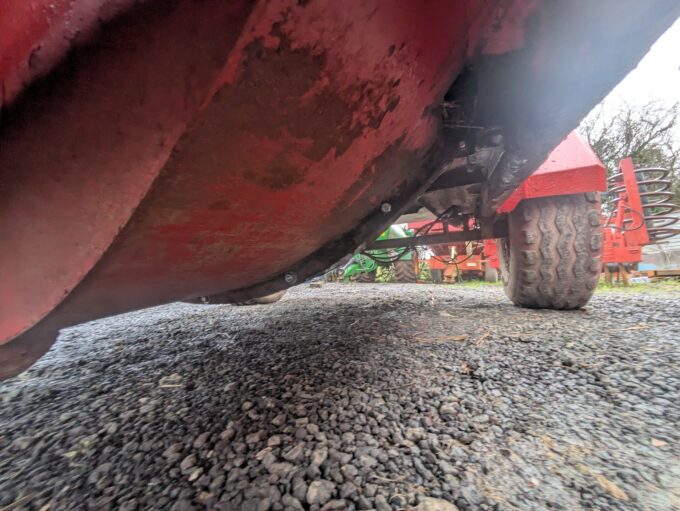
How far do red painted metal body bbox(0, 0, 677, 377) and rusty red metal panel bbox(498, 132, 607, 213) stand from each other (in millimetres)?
1053

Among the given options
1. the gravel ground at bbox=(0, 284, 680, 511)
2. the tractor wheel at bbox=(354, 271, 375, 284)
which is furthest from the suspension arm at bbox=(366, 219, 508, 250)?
the tractor wheel at bbox=(354, 271, 375, 284)

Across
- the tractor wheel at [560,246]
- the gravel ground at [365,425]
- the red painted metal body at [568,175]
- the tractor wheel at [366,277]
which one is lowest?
the gravel ground at [365,425]

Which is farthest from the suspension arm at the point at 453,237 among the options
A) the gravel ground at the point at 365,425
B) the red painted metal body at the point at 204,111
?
the red painted metal body at the point at 204,111

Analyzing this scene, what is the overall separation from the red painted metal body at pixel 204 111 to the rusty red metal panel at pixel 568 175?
105cm

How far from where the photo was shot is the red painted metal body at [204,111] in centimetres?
33

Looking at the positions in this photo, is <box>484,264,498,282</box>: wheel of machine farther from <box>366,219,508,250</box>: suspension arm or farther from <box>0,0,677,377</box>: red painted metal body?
<box>0,0,677,377</box>: red painted metal body

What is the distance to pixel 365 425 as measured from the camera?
2.54 feet

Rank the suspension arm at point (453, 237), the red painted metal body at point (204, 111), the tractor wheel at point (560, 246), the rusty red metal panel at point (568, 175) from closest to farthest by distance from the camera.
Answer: the red painted metal body at point (204, 111)
the rusty red metal panel at point (568, 175)
the tractor wheel at point (560, 246)
the suspension arm at point (453, 237)

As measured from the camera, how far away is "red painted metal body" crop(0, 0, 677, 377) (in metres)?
0.33

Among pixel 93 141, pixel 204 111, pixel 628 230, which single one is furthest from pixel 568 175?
pixel 628 230

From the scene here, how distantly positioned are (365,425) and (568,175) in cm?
164

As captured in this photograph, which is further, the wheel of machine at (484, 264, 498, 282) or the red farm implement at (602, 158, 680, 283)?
the wheel of machine at (484, 264, 498, 282)

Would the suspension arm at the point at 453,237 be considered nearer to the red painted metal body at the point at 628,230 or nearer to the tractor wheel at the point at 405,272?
the red painted metal body at the point at 628,230

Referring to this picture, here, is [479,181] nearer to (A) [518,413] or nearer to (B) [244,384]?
(A) [518,413]
